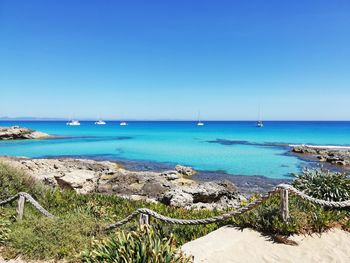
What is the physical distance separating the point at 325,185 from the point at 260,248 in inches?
157

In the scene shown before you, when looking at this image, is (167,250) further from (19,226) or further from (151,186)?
(151,186)

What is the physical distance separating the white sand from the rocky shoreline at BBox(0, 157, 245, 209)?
5.43 metres

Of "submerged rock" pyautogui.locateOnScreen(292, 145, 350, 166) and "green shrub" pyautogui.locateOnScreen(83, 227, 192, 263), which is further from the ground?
"green shrub" pyautogui.locateOnScreen(83, 227, 192, 263)

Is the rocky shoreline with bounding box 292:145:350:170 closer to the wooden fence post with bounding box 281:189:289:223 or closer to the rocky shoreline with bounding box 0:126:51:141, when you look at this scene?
the wooden fence post with bounding box 281:189:289:223

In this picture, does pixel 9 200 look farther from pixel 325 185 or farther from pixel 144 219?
pixel 325 185

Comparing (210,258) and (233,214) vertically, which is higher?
(233,214)

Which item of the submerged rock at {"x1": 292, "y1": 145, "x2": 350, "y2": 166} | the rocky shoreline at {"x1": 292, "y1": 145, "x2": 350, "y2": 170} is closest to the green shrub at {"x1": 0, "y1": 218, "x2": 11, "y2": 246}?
the rocky shoreline at {"x1": 292, "y1": 145, "x2": 350, "y2": 170}

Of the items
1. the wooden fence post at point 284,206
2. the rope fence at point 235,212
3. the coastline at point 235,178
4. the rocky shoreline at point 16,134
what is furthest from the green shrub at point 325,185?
the rocky shoreline at point 16,134

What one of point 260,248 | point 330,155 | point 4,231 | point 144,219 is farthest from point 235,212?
point 330,155

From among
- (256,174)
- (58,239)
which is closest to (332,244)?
(58,239)

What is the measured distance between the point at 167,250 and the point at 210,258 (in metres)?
1.62

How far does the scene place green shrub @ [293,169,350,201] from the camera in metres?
10.3

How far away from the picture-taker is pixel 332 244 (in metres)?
8.15

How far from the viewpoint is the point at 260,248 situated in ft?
25.4
